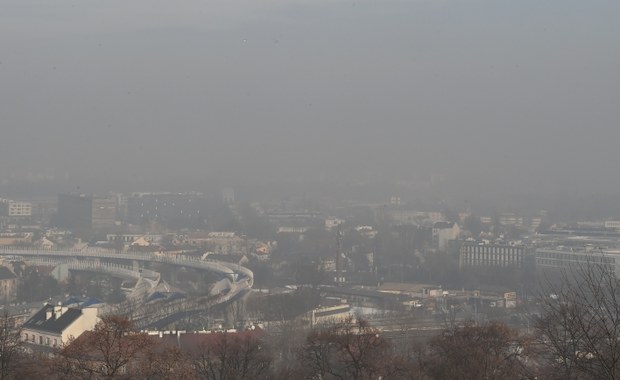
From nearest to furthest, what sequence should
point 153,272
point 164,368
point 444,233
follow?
point 164,368 → point 153,272 → point 444,233

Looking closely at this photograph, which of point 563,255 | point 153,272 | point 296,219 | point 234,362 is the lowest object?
point 153,272

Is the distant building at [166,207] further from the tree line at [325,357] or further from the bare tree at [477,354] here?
the bare tree at [477,354]

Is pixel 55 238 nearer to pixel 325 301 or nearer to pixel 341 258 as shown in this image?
pixel 341 258

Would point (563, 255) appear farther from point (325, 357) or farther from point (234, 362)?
point (234, 362)

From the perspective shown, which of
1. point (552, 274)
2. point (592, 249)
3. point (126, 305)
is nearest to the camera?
point (126, 305)

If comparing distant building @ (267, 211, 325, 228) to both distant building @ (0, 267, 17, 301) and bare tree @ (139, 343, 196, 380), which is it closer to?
distant building @ (0, 267, 17, 301)

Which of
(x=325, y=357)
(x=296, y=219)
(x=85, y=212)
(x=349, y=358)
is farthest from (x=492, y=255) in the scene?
(x=325, y=357)

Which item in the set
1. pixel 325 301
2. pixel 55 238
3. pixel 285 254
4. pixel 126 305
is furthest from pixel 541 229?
pixel 126 305
